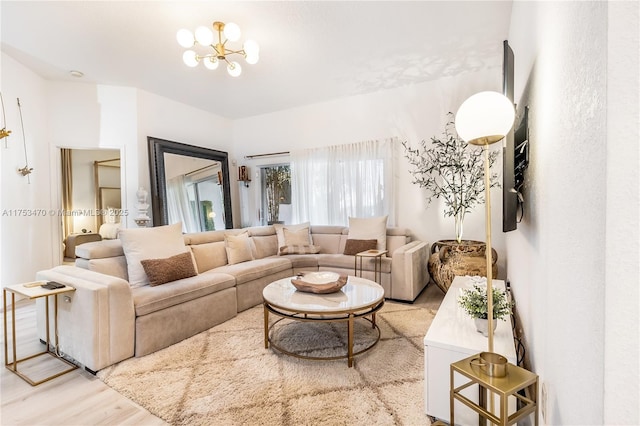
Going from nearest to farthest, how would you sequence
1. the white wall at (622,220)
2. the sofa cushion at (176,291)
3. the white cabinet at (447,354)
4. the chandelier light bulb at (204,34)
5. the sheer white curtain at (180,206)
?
the white wall at (622,220)
the white cabinet at (447,354)
the sofa cushion at (176,291)
the chandelier light bulb at (204,34)
the sheer white curtain at (180,206)

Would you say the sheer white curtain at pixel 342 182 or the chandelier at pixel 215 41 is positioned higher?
the chandelier at pixel 215 41

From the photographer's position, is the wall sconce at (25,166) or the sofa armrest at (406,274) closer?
the sofa armrest at (406,274)

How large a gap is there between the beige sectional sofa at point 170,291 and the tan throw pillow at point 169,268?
6 centimetres

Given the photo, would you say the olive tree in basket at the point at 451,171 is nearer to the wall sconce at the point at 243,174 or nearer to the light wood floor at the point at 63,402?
the wall sconce at the point at 243,174

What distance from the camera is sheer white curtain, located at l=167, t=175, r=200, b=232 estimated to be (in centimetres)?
456

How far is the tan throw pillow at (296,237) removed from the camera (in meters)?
4.35

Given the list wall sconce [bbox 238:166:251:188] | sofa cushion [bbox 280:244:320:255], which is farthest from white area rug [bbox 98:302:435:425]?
wall sconce [bbox 238:166:251:188]

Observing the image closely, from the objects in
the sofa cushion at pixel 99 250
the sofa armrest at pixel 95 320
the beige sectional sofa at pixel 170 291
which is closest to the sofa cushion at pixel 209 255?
the beige sectional sofa at pixel 170 291

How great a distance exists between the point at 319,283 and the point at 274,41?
244 centimetres

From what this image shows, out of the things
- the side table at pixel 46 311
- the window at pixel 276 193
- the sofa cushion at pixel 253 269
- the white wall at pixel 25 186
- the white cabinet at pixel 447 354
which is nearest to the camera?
the white cabinet at pixel 447 354

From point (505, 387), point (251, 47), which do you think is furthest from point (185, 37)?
point (505, 387)

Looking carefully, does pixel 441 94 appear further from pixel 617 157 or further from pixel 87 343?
pixel 87 343

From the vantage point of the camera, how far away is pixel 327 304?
215 centimetres

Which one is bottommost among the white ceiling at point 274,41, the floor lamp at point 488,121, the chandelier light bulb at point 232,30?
the floor lamp at point 488,121
